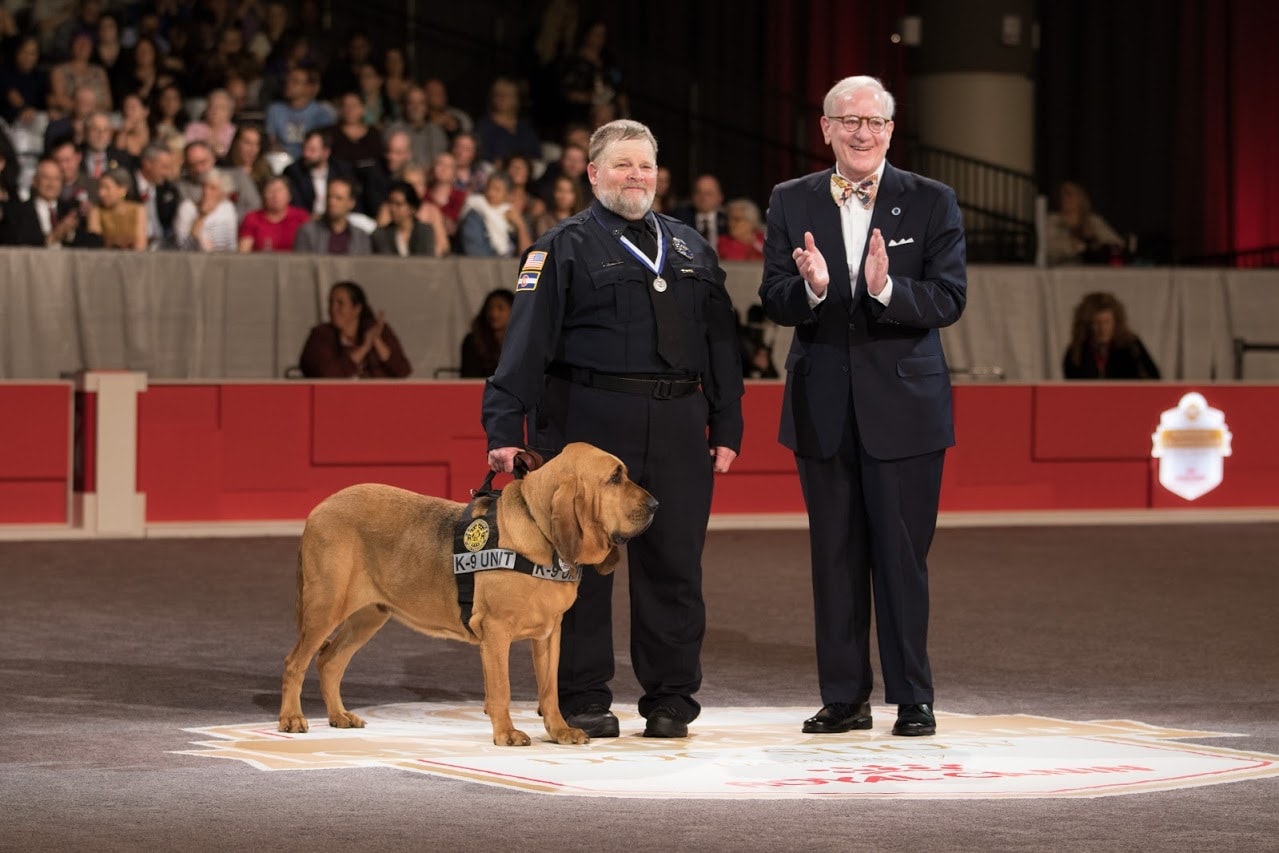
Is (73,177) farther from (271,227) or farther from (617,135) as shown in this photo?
(617,135)

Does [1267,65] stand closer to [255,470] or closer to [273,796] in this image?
[255,470]

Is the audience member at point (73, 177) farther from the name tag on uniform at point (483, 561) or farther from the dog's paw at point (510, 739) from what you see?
the dog's paw at point (510, 739)

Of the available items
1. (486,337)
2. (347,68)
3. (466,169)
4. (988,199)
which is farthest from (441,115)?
(988,199)

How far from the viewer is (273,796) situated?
5836 mm

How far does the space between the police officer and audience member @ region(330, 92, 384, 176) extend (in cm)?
1015

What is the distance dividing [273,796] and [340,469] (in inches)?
333

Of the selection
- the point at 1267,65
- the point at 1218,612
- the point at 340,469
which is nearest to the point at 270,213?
the point at 340,469

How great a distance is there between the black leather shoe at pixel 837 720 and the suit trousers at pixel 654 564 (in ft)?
1.22

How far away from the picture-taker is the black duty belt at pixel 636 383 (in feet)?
22.5

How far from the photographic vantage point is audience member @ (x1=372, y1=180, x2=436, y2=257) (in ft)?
52.2

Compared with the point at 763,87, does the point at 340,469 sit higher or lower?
lower

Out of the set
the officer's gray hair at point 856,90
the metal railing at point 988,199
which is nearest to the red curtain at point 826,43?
the metal railing at point 988,199

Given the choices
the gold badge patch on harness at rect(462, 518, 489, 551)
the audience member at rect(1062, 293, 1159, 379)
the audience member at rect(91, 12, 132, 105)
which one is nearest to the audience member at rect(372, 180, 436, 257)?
the audience member at rect(91, 12, 132, 105)

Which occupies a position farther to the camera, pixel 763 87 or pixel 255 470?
pixel 763 87
